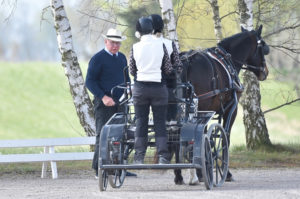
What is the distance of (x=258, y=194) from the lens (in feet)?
30.4

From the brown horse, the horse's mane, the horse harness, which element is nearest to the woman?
the brown horse

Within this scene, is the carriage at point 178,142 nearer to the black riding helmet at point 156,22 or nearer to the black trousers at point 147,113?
the black trousers at point 147,113

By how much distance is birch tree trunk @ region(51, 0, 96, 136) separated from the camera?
15133mm

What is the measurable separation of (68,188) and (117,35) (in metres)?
2.23

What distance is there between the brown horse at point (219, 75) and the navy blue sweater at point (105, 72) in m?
0.97

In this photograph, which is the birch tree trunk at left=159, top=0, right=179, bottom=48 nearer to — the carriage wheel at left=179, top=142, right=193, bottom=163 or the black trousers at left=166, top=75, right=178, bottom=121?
the black trousers at left=166, top=75, right=178, bottom=121

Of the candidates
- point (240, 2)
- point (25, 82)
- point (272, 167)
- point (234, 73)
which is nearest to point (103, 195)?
point (234, 73)

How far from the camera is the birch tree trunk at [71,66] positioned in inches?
596

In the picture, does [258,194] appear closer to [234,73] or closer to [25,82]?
[234,73]

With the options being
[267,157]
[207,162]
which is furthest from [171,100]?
[267,157]

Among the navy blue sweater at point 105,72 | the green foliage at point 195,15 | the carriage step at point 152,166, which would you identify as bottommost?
the carriage step at point 152,166

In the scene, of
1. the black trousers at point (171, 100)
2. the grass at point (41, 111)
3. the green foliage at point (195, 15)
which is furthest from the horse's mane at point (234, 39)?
the grass at point (41, 111)

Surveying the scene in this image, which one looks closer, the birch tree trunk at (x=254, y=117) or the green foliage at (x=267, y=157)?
the green foliage at (x=267, y=157)

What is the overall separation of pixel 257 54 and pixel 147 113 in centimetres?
363
